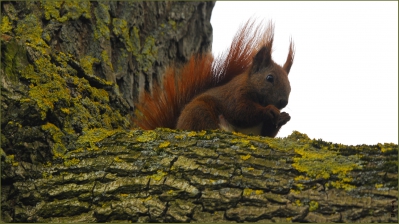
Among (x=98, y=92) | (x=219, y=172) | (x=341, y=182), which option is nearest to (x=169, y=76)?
(x=98, y=92)

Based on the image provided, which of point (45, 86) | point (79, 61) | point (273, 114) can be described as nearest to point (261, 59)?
point (273, 114)

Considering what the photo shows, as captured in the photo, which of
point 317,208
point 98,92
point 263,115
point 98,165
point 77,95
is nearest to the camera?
point 317,208

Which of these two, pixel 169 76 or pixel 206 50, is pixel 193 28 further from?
pixel 169 76

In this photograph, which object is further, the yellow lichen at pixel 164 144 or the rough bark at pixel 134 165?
the yellow lichen at pixel 164 144

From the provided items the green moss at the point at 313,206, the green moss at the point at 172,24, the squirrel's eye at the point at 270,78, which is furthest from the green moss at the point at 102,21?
the green moss at the point at 313,206

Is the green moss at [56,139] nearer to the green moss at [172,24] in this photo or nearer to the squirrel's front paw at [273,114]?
the squirrel's front paw at [273,114]

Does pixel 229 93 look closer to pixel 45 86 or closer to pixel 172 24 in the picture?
pixel 172 24

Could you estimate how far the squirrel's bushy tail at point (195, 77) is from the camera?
368 centimetres

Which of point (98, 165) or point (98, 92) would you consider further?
point (98, 92)

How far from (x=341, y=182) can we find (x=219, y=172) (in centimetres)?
53

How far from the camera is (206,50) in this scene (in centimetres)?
479

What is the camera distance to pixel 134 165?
2.49 m

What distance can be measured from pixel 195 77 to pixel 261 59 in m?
0.58

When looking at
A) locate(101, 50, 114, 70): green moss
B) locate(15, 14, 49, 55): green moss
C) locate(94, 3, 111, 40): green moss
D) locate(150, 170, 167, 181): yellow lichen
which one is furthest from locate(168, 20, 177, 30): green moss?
locate(150, 170, 167, 181): yellow lichen
